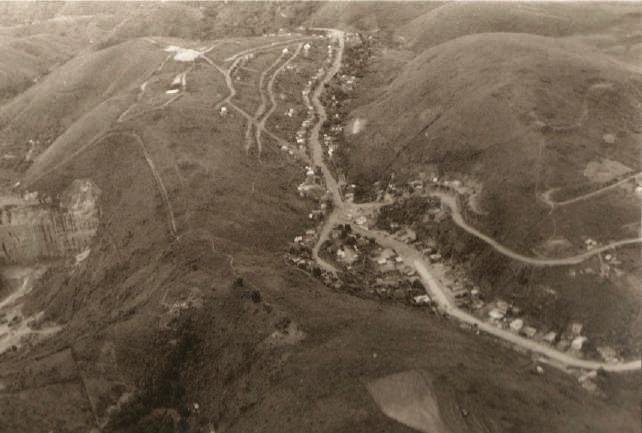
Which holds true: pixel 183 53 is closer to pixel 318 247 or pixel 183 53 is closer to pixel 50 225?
pixel 50 225

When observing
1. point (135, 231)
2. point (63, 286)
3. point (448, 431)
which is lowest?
point (63, 286)

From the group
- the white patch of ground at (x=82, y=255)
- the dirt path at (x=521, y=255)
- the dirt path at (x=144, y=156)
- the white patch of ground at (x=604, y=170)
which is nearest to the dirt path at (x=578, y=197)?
the white patch of ground at (x=604, y=170)

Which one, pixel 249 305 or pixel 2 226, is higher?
pixel 249 305

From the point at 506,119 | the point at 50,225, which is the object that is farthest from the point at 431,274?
the point at 50,225

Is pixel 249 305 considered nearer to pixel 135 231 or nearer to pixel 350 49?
pixel 135 231

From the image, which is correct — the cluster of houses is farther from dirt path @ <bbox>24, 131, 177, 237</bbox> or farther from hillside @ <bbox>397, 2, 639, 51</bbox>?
hillside @ <bbox>397, 2, 639, 51</bbox>

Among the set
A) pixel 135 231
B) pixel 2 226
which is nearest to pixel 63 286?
pixel 135 231

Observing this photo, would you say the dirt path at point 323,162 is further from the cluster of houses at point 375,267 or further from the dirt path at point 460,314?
the dirt path at point 460,314

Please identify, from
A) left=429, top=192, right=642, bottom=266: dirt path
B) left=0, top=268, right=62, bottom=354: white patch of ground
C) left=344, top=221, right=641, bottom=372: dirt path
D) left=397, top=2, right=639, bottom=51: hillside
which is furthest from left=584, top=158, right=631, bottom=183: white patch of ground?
left=0, top=268, right=62, bottom=354: white patch of ground
